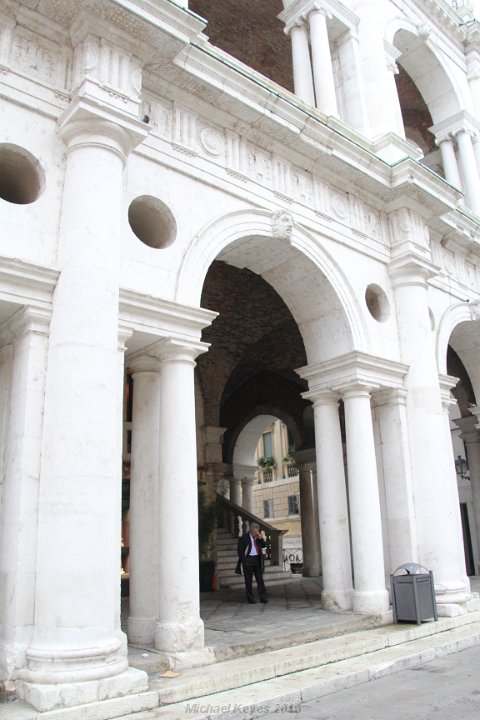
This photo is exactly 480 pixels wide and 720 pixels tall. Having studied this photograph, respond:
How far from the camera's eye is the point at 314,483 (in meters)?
18.9

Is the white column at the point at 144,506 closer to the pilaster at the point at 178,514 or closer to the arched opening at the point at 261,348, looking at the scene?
the pilaster at the point at 178,514

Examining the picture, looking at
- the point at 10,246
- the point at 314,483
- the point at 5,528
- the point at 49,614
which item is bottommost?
the point at 49,614

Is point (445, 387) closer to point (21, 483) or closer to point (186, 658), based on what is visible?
point (186, 658)

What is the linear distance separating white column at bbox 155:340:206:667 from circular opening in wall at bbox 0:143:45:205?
7.18 feet

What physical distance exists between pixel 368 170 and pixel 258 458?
30.0 meters

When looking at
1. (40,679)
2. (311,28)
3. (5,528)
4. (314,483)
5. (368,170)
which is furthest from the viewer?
(314,483)

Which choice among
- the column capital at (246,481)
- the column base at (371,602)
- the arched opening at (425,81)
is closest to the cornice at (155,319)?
the column base at (371,602)

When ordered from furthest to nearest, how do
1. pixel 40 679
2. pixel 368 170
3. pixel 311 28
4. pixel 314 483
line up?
pixel 314 483 → pixel 311 28 → pixel 368 170 → pixel 40 679

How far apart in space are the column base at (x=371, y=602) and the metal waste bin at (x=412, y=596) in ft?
0.57

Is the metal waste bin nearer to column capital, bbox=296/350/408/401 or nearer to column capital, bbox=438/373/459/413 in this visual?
column capital, bbox=296/350/408/401

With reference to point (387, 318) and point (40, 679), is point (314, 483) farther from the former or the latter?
point (40, 679)

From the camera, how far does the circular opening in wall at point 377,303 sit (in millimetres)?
10570

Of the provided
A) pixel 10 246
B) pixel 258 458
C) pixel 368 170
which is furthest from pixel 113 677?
pixel 258 458

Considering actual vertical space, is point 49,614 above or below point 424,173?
below
